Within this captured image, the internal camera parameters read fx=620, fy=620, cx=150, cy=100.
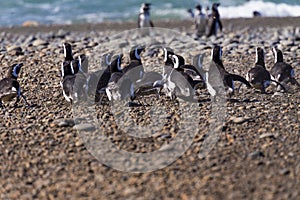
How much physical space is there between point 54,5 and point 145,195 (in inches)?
847

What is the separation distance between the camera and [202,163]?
17.7 ft

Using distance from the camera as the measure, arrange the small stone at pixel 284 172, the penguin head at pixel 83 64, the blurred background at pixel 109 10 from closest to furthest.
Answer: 1. the small stone at pixel 284 172
2. the penguin head at pixel 83 64
3. the blurred background at pixel 109 10

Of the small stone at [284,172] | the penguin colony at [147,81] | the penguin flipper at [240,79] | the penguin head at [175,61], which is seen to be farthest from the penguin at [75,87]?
the small stone at [284,172]

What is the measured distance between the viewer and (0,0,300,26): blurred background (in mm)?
21312

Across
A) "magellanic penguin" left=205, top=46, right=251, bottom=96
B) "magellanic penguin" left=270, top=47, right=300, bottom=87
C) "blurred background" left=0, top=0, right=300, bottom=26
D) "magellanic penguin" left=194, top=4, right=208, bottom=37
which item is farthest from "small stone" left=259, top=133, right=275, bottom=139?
"blurred background" left=0, top=0, right=300, bottom=26

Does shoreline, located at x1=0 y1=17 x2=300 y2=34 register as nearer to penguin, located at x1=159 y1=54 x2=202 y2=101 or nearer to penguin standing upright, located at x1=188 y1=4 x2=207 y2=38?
penguin standing upright, located at x1=188 y1=4 x2=207 y2=38

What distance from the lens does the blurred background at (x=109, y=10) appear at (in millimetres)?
21312

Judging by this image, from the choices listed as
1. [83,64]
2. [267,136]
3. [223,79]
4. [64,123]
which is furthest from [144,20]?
[267,136]

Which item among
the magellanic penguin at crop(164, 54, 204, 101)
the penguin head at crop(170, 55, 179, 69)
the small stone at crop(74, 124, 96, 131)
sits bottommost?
the small stone at crop(74, 124, 96, 131)

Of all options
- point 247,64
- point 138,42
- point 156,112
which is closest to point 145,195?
point 156,112

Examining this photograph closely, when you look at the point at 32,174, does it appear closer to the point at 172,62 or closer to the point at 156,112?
the point at 156,112

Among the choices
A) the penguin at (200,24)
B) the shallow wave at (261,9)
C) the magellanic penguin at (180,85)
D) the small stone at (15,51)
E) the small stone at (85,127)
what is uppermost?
the shallow wave at (261,9)

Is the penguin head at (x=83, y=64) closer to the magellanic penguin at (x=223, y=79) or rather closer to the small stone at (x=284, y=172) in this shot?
the magellanic penguin at (x=223, y=79)

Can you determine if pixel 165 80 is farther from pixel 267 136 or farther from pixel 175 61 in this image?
pixel 267 136
